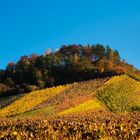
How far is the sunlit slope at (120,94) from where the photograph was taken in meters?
67.2

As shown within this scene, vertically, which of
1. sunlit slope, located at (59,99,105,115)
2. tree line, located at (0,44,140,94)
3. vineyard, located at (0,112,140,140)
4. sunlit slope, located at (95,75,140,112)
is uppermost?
tree line, located at (0,44,140,94)

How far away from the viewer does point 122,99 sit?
69.4 m

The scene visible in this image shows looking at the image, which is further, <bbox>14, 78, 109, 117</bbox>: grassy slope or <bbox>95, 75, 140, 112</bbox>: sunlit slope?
<bbox>95, 75, 140, 112</bbox>: sunlit slope

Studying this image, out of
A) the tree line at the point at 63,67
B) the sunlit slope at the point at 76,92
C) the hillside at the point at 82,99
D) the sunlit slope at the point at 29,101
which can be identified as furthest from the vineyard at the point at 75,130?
the tree line at the point at 63,67

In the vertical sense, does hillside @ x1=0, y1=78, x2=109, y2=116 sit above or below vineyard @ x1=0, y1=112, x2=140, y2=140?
above

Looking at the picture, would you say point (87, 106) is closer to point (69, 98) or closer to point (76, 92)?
point (69, 98)

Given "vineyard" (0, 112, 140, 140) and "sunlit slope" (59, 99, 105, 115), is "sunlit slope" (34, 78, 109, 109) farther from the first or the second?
"vineyard" (0, 112, 140, 140)

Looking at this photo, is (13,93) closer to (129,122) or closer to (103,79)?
(103,79)

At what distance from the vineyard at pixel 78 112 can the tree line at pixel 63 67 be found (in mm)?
6201

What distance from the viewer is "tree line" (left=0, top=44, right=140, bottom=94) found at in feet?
298

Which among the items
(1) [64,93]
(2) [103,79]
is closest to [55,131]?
(1) [64,93]

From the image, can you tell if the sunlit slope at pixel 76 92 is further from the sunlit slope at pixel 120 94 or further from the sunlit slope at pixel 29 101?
the sunlit slope at pixel 120 94

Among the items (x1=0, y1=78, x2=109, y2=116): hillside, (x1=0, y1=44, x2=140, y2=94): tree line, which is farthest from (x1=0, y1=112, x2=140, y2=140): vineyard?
(x1=0, y1=44, x2=140, y2=94): tree line

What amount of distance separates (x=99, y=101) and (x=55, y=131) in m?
42.7
